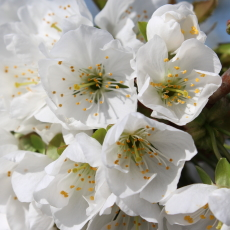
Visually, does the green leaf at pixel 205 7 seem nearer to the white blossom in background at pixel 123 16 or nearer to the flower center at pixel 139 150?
the white blossom in background at pixel 123 16

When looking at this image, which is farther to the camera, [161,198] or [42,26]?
[42,26]

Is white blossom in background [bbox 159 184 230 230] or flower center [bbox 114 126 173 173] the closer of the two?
white blossom in background [bbox 159 184 230 230]

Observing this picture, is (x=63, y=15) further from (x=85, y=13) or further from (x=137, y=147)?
(x=137, y=147)

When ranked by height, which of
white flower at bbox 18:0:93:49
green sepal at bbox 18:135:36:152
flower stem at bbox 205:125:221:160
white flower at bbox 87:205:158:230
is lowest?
white flower at bbox 87:205:158:230

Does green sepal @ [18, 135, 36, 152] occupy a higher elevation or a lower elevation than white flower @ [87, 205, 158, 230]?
higher

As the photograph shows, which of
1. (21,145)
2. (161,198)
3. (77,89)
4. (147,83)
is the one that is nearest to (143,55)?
(147,83)

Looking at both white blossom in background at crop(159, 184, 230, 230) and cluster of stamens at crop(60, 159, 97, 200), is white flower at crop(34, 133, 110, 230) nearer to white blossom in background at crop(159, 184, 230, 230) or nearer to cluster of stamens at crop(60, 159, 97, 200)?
cluster of stamens at crop(60, 159, 97, 200)

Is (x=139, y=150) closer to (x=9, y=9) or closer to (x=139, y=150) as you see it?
(x=139, y=150)

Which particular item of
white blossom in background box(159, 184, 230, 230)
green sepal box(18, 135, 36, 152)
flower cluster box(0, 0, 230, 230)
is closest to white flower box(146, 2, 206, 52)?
flower cluster box(0, 0, 230, 230)
